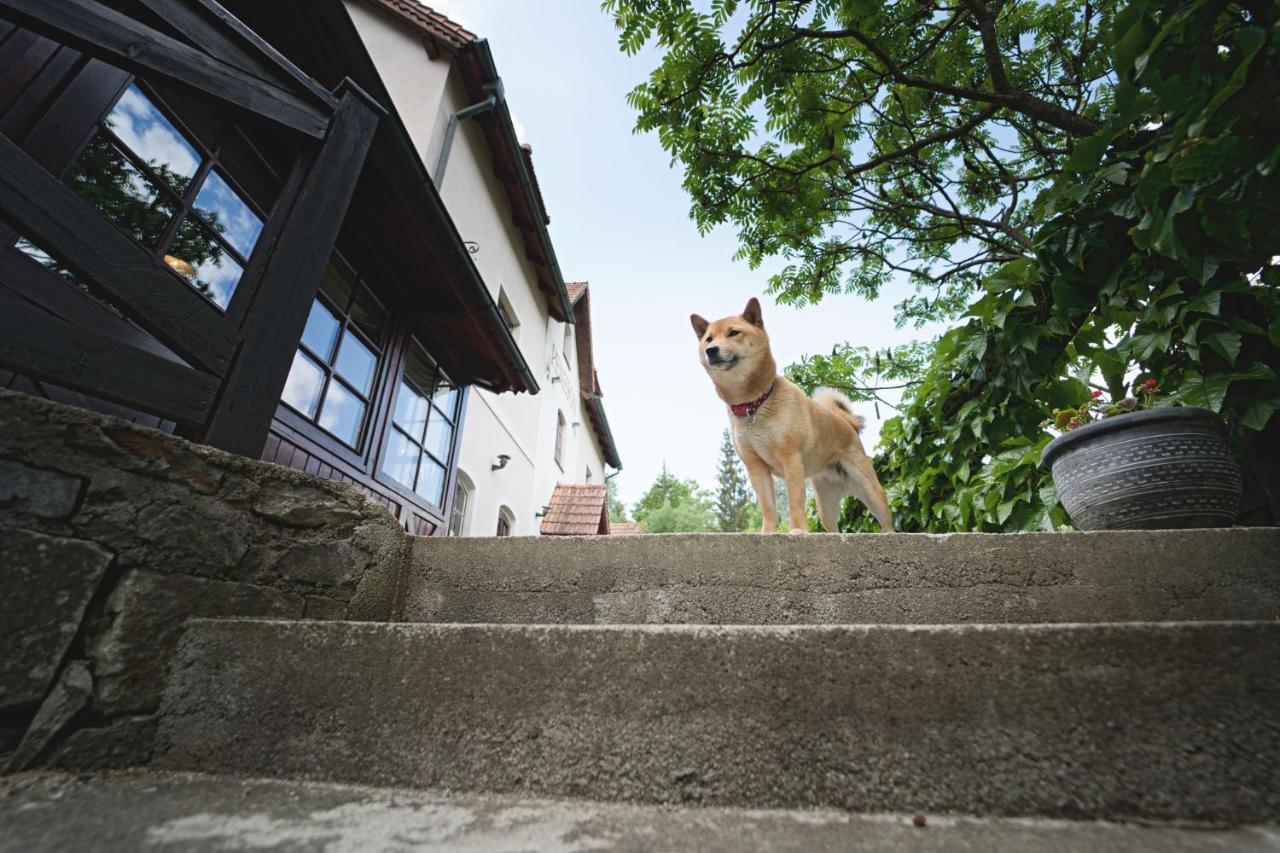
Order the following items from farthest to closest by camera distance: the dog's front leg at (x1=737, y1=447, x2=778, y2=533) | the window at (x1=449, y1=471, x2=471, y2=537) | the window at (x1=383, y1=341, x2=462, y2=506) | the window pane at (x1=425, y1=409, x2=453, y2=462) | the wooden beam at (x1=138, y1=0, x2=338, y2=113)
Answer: the window at (x1=449, y1=471, x2=471, y2=537)
the window pane at (x1=425, y1=409, x2=453, y2=462)
the window at (x1=383, y1=341, x2=462, y2=506)
the dog's front leg at (x1=737, y1=447, x2=778, y2=533)
the wooden beam at (x1=138, y1=0, x2=338, y2=113)

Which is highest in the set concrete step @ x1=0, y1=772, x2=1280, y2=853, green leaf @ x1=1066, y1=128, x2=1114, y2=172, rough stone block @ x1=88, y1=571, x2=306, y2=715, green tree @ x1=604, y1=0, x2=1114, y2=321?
green tree @ x1=604, y1=0, x2=1114, y2=321

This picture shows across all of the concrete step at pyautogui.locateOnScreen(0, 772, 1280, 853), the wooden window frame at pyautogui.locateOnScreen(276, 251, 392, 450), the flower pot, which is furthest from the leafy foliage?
the wooden window frame at pyautogui.locateOnScreen(276, 251, 392, 450)

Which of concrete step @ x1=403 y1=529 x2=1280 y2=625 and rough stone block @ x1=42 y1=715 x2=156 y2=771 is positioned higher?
concrete step @ x1=403 y1=529 x2=1280 y2=625

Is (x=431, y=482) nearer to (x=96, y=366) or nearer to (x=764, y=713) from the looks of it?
(x=96, y=366)

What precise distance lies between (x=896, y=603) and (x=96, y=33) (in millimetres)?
2664

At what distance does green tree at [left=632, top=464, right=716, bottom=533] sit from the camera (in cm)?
2911

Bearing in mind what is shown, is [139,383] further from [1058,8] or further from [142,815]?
[1058,8]

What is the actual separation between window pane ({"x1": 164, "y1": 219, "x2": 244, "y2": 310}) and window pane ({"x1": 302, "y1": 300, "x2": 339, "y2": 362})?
1.87 ft

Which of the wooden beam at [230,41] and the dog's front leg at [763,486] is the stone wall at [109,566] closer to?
the wooden beam at [230,41]

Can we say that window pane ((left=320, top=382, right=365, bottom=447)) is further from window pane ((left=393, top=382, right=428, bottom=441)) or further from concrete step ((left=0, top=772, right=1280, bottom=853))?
concrete step ((left=0, top=772, right=1280, bottom=853))

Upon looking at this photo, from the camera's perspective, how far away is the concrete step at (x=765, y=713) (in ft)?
2.49

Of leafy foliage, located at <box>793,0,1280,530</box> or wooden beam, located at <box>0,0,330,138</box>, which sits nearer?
wooden beam, located at <box>0,0,330,138</box>

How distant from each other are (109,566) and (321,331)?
283 centimetres

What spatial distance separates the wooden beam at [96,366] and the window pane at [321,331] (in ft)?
7.29
